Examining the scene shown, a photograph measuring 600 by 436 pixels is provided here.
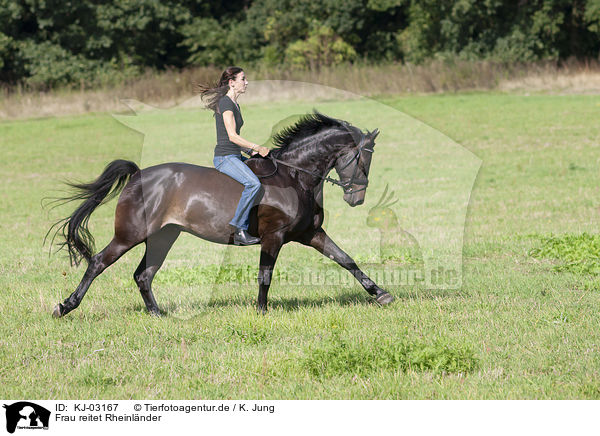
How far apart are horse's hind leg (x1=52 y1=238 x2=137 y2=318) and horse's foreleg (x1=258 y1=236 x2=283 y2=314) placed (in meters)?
1.48

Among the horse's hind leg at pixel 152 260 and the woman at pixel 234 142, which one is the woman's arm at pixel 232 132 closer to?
the woman at pixel 234 142

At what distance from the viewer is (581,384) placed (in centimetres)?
570

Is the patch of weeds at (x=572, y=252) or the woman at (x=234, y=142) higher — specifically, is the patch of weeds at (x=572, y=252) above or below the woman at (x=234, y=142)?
below

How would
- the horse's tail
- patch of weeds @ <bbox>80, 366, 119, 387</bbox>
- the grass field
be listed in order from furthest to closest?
the horse's tail → patch of weeds @ <bbox>80, 366, 119, 387</bbox> → the grass field

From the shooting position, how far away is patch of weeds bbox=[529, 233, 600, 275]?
10.2m

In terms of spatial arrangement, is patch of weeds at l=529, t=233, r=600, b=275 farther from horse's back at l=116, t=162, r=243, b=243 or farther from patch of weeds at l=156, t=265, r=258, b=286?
horse's back at l=116, t=162, r=243, b=243

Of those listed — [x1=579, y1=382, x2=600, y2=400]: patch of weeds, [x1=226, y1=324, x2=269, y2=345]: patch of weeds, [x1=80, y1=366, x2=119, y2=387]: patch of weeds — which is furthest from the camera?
[x1=226, y1=324, x2=269, y2=345]: patch of weeds

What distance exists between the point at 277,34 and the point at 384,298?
45.6 m

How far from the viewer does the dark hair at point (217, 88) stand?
25.6 ft

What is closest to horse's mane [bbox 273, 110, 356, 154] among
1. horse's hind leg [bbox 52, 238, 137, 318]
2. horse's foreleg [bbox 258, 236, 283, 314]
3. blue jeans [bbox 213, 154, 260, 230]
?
blue jeans [bbox 213, 154, 260, 230]

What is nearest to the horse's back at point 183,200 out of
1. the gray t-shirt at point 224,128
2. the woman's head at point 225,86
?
the gray t-shirt at point 224,128

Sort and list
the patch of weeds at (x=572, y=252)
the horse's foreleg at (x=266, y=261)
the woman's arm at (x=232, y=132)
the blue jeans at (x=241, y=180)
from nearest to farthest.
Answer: the woman's arm at (x=232, y=132) < the blue jeans at (x=241, y=180) < the horse's foreleg at (x=266, y=261) < the patch of weeds at (x=572, y=252)

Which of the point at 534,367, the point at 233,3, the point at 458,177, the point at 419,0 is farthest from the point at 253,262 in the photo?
the point at 233,3

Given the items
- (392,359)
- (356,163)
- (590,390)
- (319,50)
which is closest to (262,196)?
(356,163)
